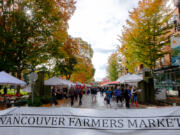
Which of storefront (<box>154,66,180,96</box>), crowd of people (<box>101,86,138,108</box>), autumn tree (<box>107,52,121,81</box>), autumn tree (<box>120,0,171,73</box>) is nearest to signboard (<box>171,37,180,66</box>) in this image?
autumn tree (<box>120,0,171,73</box>)

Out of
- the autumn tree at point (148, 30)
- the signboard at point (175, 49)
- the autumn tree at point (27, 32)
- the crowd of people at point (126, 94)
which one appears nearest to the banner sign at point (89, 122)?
the crowd of people at point (126, 94)

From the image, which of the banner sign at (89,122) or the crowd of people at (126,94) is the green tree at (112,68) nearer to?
the crowd of people at (126,94)

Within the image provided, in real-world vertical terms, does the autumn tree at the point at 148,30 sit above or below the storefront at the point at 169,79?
above

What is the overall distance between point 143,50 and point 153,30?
2756 millimetres

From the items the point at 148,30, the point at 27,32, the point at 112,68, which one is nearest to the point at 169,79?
the point at 148,30

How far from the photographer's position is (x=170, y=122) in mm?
3459

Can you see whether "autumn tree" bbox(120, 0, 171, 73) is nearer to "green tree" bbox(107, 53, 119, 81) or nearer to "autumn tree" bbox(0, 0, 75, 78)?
"autumn tree" bbox(0, 0, 75, 78)

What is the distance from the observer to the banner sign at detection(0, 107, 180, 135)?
3438 mm

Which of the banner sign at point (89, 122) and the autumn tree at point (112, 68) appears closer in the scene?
the banner sign at point (89, 122)

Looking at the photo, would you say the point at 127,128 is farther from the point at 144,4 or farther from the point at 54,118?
the point at 144,4

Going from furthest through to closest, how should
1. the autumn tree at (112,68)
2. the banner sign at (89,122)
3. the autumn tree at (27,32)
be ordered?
the autumn tree at (112,68) → the autumn tree at (27,32) → the banner sign at (89,122)

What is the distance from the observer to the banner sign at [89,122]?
344cm

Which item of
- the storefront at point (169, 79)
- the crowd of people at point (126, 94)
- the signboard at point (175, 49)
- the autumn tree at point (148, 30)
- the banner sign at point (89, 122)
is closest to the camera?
the banner sign at point (89, 122)

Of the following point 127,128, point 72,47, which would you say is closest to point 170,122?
point 127,128
